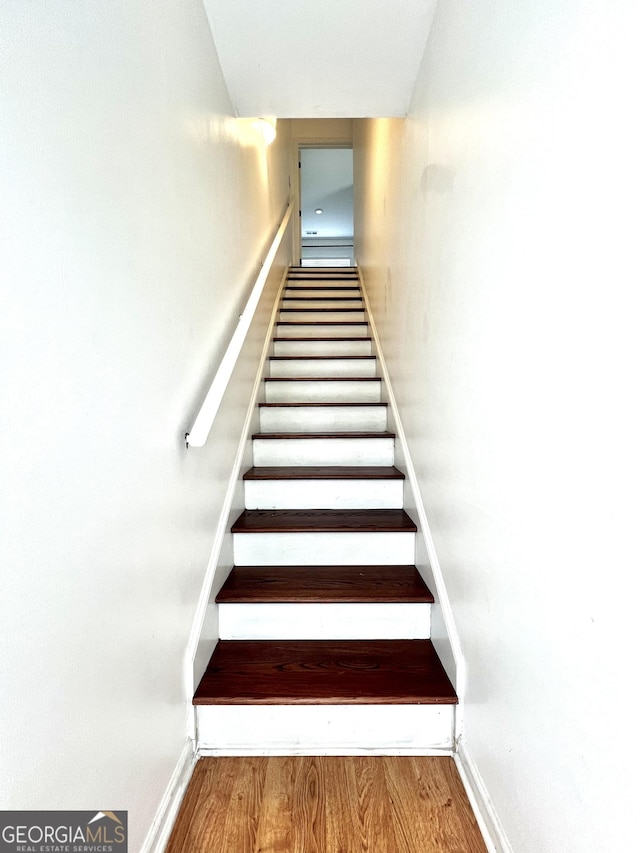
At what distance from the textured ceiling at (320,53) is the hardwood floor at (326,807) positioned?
2.39 metres

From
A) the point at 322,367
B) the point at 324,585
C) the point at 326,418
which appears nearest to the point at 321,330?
the point at 322,367

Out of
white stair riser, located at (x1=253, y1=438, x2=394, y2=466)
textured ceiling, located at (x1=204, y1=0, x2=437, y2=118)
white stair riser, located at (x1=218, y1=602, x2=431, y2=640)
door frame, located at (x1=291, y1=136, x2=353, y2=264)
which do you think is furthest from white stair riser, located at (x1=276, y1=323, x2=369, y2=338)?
door frame, located at (x1=291, y1=136, x2=353, y2=264)

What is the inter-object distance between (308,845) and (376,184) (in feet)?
11.7

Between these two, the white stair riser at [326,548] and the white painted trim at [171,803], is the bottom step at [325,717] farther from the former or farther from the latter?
the white stair riser at [326,548]

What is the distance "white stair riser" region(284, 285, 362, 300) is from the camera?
471 centimetres

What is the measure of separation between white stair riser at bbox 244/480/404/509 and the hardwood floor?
109 centimetres

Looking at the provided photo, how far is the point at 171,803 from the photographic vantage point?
1.31m

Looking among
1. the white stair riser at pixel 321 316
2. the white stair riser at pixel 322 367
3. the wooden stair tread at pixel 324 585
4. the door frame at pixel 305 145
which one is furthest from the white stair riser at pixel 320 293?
the wooden stair tread at pixel 324 585

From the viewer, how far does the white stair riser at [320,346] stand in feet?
12.2

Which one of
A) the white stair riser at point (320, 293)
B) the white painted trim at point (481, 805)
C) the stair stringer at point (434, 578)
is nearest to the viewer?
the white painted trim at point (481, 805)

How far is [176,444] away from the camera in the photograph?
144 cm

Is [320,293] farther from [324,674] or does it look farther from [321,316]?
[324,674]

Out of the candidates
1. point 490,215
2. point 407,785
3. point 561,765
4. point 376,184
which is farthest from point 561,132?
point 376,184

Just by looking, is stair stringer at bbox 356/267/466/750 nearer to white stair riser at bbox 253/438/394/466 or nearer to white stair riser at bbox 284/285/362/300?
white stair riser at bbox 253/438/394/466
